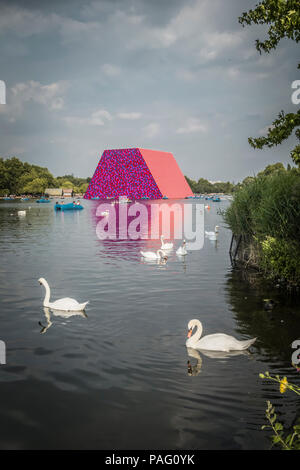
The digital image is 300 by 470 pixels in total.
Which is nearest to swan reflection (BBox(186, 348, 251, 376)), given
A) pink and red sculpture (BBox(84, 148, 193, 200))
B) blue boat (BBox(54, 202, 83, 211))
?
blue boat (BBox(54, 202, 83, 211))

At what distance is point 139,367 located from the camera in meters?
5.80

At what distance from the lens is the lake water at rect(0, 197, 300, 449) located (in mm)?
4297

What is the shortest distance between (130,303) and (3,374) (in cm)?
387

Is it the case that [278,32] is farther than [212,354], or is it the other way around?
[278,32]

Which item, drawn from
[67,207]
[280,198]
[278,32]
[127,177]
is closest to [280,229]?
[280,198]

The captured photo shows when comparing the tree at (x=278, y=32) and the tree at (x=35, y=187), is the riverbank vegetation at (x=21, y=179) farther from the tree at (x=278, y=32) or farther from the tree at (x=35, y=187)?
the tree at (x=278, y=32)

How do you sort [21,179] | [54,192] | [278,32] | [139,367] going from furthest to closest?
[54,192]
[21,179]
[278,32]
[139,367]

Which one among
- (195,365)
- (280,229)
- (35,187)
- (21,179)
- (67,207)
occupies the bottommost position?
(195,365)

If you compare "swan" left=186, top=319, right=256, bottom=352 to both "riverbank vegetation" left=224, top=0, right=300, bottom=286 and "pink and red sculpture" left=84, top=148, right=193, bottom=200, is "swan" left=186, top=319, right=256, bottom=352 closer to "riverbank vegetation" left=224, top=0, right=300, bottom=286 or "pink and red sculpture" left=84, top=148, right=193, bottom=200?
"riverbank vegetation" left=224, top=0, right=300, bottom=286

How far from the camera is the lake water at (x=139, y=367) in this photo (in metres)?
4.30

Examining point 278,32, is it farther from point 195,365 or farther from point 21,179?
point 21,179

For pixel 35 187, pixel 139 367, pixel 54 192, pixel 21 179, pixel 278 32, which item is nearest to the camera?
pixel 139 367

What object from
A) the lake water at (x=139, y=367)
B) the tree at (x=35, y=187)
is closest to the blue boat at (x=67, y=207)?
the lake water at (x=139, y=367)

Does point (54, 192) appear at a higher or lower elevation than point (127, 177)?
lower
